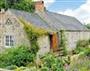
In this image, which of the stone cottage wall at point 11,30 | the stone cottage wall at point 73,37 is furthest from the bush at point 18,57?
the stone cottage wall at point 73,37

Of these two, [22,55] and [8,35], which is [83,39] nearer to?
[8,35]

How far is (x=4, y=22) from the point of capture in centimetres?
2902

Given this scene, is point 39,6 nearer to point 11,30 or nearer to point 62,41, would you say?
point 62,41

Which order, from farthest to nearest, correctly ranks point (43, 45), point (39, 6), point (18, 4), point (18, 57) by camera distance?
point (18, 4), point (39, 6), point (43, 45), point (18, 57)

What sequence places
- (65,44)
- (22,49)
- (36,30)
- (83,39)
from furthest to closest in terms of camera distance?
(83,39) → (65,44) → (36,30) → (22,49)

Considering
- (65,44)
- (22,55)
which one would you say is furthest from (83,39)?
(22,55)

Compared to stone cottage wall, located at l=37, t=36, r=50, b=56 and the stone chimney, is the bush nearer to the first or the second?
stone cottage wall, located at l=37, t=36, r=50, b=56

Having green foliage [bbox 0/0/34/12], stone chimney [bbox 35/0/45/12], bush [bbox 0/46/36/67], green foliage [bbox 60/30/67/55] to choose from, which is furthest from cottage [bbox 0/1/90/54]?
green foliage [bbox 0/0/34/12]

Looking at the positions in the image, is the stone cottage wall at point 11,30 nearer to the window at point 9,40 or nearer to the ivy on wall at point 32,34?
the window at point 9,40

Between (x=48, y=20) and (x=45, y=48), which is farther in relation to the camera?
(x=48, y=20)

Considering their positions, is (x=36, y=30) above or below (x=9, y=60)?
above

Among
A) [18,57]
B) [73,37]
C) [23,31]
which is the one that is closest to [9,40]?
[23,31]

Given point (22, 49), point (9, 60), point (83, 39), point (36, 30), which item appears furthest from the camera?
point (83, 39)

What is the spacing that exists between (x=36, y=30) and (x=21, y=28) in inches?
64.9
